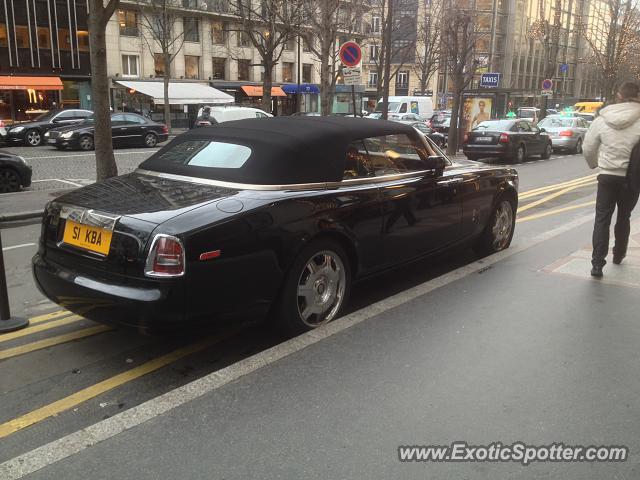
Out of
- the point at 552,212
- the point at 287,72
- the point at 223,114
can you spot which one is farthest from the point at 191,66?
the point at 552,212

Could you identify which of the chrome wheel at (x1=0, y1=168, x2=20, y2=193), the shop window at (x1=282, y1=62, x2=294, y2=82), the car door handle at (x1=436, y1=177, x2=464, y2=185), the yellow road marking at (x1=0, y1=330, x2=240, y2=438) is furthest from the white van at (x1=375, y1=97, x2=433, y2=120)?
the yellow road marking at (x1=0, y1=330, x2=240, y2=438)

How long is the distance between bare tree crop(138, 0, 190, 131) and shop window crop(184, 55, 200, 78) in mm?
1249

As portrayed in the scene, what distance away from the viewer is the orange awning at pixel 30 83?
34.8 meters

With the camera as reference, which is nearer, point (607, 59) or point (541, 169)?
point (541, 169)

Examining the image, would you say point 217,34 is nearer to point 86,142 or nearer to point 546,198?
point 86,142

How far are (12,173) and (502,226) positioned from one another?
369 inches

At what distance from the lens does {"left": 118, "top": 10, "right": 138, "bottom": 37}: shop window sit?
132 ft

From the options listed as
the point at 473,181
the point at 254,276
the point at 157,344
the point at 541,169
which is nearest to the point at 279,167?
the point at 254,276

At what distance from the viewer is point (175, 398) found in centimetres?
323

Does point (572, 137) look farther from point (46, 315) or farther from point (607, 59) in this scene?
point (46, 315)

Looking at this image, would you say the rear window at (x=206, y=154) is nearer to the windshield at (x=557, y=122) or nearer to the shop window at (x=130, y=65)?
the windshield at (x=557, y=122)

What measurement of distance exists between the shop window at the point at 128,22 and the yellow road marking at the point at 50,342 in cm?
4110

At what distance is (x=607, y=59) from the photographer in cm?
3591

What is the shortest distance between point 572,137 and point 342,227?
22.1m
